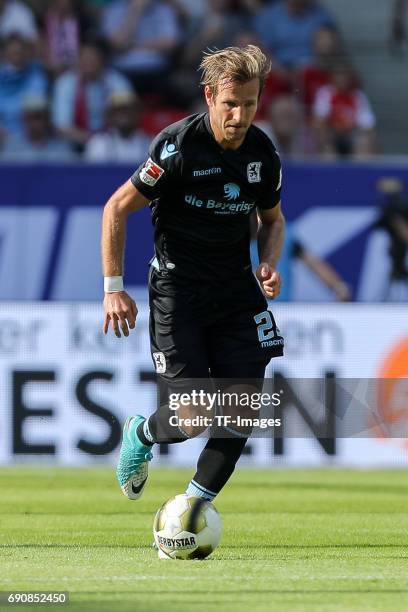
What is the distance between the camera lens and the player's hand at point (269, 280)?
636 centimetres

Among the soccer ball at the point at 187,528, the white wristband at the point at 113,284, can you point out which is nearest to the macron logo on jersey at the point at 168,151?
the white wristband at the point at 113,284

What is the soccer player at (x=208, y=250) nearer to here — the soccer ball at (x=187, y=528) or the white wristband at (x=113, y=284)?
the white wristband at (x=113, y=284)

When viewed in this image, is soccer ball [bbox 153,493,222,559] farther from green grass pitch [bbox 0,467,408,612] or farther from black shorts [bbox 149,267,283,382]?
black shorts [bbox 149,267,283,382]

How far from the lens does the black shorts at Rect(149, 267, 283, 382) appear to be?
257 inches

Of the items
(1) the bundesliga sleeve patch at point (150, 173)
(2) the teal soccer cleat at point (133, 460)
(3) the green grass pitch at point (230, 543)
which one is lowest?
(3) the green grass pitch at point (230, 543)

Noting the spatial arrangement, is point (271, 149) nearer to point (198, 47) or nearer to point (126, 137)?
point (126, 137)

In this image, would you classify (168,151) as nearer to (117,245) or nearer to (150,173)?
(150,173)

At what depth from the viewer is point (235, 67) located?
20.3 feet

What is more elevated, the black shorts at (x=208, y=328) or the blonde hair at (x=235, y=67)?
the blonde hair at (x=235, y=67)

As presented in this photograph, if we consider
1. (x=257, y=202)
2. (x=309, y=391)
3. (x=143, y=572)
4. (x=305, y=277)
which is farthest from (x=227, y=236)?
(x=305, y=277)

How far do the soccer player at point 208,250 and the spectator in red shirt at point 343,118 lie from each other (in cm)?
861

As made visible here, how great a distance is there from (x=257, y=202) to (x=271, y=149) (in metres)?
0.27

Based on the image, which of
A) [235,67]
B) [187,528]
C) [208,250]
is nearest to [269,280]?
[208,250]

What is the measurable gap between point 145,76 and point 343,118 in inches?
98.5
